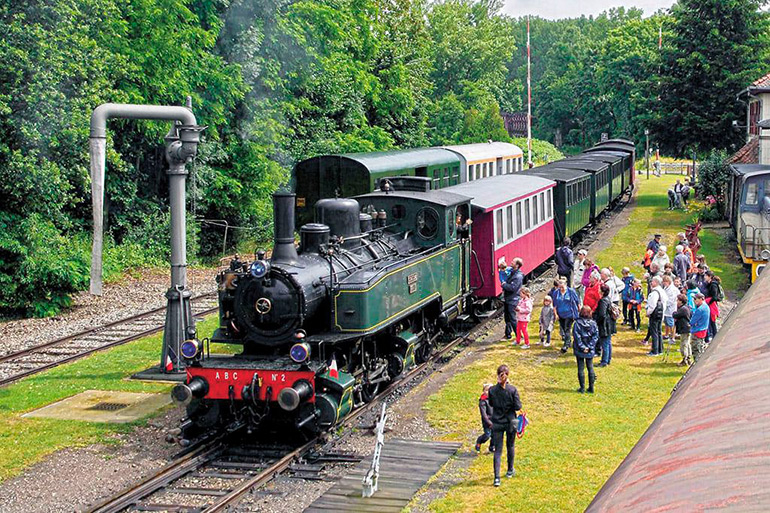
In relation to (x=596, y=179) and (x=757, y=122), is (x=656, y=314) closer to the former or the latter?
(x=596, y=179)

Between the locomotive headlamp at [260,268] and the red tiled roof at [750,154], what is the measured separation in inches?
985

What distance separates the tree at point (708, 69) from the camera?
3744 centimetres

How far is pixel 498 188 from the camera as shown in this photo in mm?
19156

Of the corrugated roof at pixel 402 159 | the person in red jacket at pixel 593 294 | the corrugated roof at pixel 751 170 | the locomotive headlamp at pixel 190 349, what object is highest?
the corrugated roof at pixel 402 159

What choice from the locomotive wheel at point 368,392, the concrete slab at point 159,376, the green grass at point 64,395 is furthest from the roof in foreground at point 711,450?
the concrete slab at point 159,376

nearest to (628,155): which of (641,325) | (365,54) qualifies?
(365,54)

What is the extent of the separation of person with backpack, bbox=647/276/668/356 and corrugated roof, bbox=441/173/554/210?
355cm

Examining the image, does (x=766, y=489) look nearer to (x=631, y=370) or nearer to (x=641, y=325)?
(x=631, y=370)

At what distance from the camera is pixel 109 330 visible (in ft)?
60.9

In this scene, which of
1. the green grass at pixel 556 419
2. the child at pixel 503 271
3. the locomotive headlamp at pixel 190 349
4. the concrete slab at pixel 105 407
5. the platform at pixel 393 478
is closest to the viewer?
the platform at pixel 393 478

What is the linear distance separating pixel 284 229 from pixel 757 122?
25.2m

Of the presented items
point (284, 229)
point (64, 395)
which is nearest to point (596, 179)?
point (284, 229)

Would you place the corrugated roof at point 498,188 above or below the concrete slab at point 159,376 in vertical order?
above

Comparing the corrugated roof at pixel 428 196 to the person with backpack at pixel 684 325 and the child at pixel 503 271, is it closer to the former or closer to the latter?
the child at pixel 503 271
